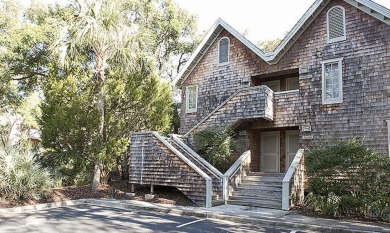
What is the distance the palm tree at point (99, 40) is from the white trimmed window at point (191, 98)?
14.3 ft

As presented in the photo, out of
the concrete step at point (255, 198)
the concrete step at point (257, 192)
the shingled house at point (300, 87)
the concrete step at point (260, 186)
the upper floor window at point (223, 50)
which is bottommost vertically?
the concrete step at point (255, 198)

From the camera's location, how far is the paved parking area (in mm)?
7770

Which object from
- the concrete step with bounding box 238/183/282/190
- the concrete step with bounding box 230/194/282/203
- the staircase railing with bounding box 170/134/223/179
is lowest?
the concrete step with bounding box 230/194/282/203

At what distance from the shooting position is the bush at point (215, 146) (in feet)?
45.4

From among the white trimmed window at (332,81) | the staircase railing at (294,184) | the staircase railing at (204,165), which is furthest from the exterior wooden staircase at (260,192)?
the white trimmed window at (332,81)

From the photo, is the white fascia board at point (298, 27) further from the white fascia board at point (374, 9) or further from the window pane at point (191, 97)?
the window pane at point (191, 97)

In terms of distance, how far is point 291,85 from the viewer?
648 inches

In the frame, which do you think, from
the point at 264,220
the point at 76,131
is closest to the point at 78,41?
the point at 76,131

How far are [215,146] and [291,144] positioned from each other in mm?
4132

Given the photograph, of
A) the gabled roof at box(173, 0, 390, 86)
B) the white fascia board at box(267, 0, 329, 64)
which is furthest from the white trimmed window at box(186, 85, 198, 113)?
the white fascia board at box(267, 0, 329, 64)

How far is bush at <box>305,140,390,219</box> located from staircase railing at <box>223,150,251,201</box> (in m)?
3.24

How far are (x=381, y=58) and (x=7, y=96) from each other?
820 inches

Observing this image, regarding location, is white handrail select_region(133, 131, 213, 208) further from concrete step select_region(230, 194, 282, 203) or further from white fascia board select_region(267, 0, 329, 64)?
white fascia board select_region(267, 0, 329, 64)

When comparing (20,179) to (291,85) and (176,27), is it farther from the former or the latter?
(176,27)
